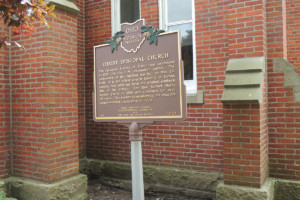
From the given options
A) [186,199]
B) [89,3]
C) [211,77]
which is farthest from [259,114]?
[89,3]

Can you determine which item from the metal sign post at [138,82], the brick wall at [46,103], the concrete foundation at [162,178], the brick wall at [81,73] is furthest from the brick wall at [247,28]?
the brick wall at [81,73]

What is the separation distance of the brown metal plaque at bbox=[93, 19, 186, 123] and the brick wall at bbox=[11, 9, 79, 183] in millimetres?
1113

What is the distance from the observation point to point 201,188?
196 inches

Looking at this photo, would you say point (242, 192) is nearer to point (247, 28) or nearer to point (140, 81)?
point (140, 81)

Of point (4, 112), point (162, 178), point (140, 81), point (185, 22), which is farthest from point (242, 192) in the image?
point (4, 112)

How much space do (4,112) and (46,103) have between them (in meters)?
0.90

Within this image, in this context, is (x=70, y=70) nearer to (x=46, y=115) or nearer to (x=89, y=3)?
(x=46, y=115)

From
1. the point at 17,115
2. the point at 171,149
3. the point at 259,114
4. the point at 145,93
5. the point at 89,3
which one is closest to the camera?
the point at 145,93

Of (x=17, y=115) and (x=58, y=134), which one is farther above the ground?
(x=17, y=115)

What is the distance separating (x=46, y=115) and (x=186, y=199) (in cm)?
288

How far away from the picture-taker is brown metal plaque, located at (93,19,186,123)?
301cm

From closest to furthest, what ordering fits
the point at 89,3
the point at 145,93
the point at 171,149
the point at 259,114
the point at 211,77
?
the point at 145,93
the point at 259,114
the point at 211,77
the point at 171,149
the point at 89,3

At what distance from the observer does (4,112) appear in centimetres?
461

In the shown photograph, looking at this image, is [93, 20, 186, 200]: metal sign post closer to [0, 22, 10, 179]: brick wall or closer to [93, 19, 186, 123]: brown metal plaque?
[93, 19, 186, 123]: brown metal plaque
